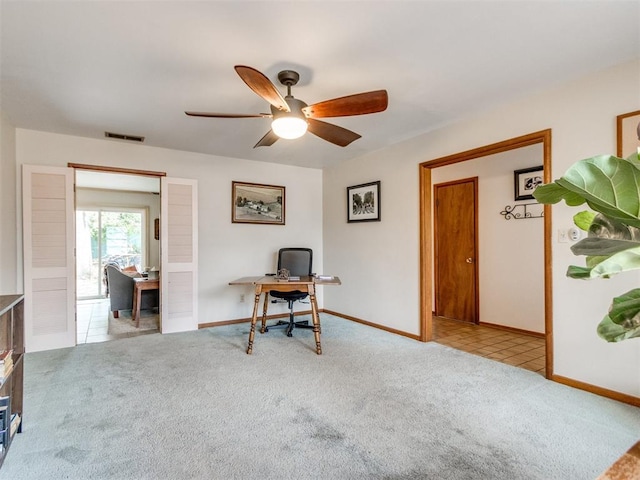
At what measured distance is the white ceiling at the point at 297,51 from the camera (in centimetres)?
171

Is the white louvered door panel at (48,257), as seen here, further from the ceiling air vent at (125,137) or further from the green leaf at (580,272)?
the green leaf at (580,272)

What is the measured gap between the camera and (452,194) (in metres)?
4.87

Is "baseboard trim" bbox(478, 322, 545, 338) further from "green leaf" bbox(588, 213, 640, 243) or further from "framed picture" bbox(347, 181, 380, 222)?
"green leaf" bbox(588, 213, 640, 243)

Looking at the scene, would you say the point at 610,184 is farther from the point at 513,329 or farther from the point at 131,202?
the point at 131,202

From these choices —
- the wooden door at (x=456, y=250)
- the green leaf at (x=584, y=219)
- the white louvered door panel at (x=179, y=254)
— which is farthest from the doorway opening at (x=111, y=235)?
the green leaf at (x=584, y=219)

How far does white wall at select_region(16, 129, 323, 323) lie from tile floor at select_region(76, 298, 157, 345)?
1065 millimetres

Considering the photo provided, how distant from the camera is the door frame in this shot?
2.60 metres

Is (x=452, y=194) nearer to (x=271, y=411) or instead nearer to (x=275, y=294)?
(x=275, y=294)

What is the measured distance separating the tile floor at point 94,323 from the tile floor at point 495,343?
3670 millimetres

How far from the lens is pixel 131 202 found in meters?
7.40

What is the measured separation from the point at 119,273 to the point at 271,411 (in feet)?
13.1

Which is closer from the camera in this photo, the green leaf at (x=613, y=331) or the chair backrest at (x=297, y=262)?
the green leaf at (x=613, y=331)

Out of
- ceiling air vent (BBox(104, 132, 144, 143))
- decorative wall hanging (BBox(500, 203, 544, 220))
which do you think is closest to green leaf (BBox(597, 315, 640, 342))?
decorative wall hanging (BBox(500, 203, 544, 220))

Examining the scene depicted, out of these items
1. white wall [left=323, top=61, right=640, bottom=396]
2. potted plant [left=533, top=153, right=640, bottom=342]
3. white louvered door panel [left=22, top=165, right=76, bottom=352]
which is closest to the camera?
potted plant [left=533, top=153, right=640, bottom=342]
